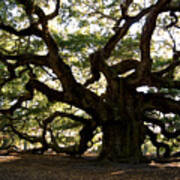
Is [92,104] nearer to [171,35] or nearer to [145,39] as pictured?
[145,39]

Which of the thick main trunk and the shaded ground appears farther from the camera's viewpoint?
the thick main trunk

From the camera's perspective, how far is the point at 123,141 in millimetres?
8492

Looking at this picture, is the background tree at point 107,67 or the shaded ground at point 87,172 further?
the background tree at point 107,67

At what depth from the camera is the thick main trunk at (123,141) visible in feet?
26.8

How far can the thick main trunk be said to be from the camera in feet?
26.8

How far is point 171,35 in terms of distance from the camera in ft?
32.4

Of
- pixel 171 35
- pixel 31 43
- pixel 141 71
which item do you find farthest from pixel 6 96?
pixel 171 35

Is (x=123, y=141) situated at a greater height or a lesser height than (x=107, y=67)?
lesser

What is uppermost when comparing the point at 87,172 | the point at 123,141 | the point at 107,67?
the point at 107,67

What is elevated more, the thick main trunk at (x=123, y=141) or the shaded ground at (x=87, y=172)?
the thick main trunk at (x=123, y=141)

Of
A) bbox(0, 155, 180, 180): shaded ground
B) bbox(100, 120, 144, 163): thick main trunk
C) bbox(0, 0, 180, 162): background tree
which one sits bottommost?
bbox(0, 155, 180, 180): shaded ground

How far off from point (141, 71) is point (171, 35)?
105 inches

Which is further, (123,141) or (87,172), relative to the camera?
(123,141)

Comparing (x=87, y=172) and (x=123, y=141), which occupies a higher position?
(x=123, y=141)
